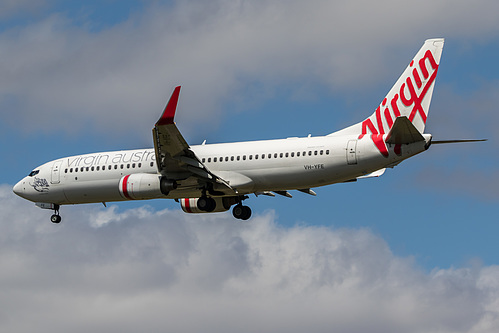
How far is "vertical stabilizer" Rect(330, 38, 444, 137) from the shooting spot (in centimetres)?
4622

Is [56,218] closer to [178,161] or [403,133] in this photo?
[178,161]

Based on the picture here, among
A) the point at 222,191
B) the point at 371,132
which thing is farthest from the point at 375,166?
the point at 222,191

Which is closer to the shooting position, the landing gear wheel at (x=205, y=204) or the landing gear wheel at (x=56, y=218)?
the landing gear wheel at (x=205, y=204)

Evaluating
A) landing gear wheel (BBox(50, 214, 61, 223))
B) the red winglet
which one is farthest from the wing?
landing gear wheel (BBox(50, 214, 61, 223))

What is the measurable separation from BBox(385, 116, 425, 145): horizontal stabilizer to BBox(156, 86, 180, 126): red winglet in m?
10.0

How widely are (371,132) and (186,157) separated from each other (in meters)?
9.34

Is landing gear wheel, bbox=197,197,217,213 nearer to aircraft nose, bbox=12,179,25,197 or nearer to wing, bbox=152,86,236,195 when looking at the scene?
wing, bbox=152,86,236,195

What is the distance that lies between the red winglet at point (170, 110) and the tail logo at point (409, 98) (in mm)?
9153

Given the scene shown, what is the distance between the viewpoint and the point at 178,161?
47.9 metres

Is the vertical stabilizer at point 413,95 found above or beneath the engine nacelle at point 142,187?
above

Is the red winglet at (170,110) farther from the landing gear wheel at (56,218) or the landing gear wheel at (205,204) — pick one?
the landing gear wheel at (56,218)

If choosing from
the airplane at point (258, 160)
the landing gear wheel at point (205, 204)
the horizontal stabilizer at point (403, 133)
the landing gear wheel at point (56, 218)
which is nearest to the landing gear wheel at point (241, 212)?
the airplane at point (258, 160)

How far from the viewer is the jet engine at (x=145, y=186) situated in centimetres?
4847

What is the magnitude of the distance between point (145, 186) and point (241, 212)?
270 inches
